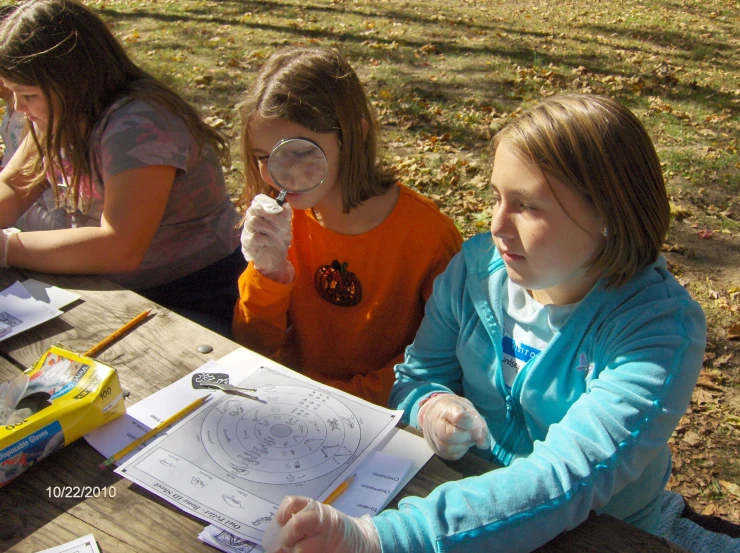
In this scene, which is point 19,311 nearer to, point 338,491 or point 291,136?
point 291,136

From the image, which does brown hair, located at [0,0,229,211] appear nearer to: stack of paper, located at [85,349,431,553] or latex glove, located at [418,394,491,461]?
stack of paper, located at [85,349,431,553]

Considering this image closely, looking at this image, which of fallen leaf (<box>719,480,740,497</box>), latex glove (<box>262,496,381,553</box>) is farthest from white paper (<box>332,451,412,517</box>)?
fallen leaf (<box>719,480,740,497</box>)

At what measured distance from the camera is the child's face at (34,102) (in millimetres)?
2311

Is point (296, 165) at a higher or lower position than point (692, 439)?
higher

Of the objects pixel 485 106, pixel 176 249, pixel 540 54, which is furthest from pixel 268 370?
pixel 540 54

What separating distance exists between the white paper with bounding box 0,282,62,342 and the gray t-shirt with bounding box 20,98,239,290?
1.50ft

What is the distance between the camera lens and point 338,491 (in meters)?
1.31

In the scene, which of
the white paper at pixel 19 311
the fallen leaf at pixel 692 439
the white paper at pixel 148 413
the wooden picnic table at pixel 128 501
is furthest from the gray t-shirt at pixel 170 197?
the fallen leaf at pixel 692 439

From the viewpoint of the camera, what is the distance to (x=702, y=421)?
10.1 feet

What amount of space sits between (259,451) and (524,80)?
22.1ft

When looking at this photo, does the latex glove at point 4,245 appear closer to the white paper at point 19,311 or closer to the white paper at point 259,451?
the white paper at point 19,311

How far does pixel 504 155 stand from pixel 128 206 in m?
1.35

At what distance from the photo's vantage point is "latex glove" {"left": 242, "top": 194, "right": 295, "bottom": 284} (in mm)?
1956

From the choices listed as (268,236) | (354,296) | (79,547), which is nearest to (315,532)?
(79,547)
